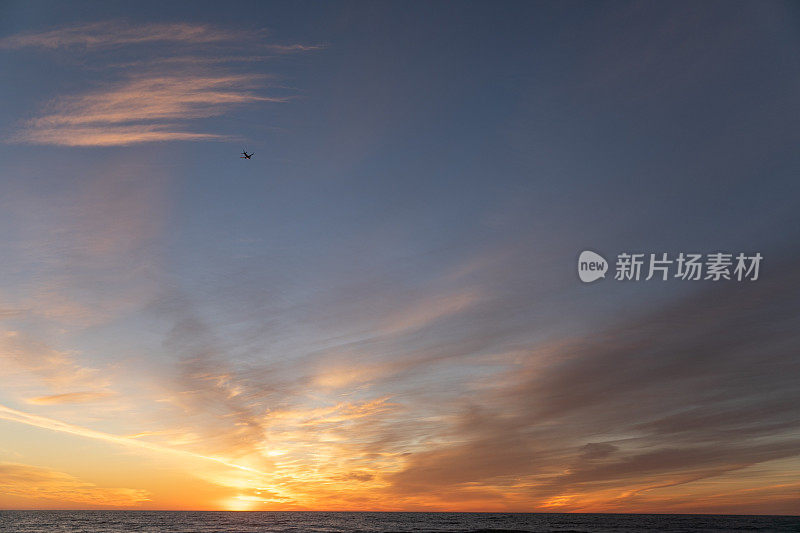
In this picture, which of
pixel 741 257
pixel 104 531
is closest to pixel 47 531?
pixel 104 531

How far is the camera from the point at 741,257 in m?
28.6

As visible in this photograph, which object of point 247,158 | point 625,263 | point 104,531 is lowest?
point 104,531

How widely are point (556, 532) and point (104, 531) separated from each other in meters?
91.1

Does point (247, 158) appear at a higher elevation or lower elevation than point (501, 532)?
higher

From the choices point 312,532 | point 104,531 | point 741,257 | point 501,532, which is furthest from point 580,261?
point 104,531

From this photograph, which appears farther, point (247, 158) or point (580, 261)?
point (247, 158)

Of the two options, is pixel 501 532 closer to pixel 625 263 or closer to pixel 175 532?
pixel 175 532

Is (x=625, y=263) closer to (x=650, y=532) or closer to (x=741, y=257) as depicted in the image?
(x=741, y=257)

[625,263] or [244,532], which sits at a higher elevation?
[625,263]

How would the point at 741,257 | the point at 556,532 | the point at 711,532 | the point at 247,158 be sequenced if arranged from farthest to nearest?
the point at 711,532, the point at 556,532, the point at 247,158, the point at 741,257

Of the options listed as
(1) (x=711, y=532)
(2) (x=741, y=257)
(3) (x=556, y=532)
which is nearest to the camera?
(2) (x=741, y=257)

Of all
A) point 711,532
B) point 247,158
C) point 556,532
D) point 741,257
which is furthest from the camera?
point 711,532

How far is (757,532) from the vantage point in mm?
94125

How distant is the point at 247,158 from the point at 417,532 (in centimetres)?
8662
